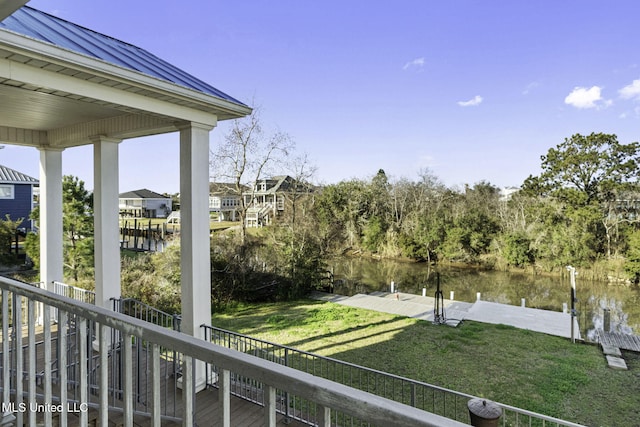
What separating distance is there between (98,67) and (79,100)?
0.73 m

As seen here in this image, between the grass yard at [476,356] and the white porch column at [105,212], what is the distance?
4602 mm

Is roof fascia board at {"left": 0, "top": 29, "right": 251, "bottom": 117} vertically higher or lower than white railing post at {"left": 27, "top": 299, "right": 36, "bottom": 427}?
higher

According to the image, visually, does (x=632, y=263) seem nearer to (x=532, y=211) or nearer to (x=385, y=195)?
(x=532, y=211)

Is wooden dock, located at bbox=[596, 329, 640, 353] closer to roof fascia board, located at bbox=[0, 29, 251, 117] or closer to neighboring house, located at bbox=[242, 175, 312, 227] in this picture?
roof fascia board, located at bbox=[0, 29, 251, 117]

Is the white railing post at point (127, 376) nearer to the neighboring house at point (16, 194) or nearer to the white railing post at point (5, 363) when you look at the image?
the white railing post at point (5, 363)

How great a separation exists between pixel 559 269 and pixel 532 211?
3.43m

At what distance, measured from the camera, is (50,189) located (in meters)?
6.41

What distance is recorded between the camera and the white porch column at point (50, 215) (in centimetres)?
636

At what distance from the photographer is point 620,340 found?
31.7 ft

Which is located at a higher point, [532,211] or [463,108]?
[463,108]

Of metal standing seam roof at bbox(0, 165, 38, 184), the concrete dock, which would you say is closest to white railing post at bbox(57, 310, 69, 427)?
the concrete dock

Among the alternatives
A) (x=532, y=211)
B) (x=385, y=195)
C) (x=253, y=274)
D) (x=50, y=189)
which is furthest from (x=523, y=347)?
(x=385, y=195)

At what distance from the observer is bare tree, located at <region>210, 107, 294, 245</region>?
13789mm

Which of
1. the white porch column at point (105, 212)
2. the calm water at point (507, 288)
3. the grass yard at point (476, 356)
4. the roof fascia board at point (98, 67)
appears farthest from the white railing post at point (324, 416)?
the calm water at point (507, 288)
